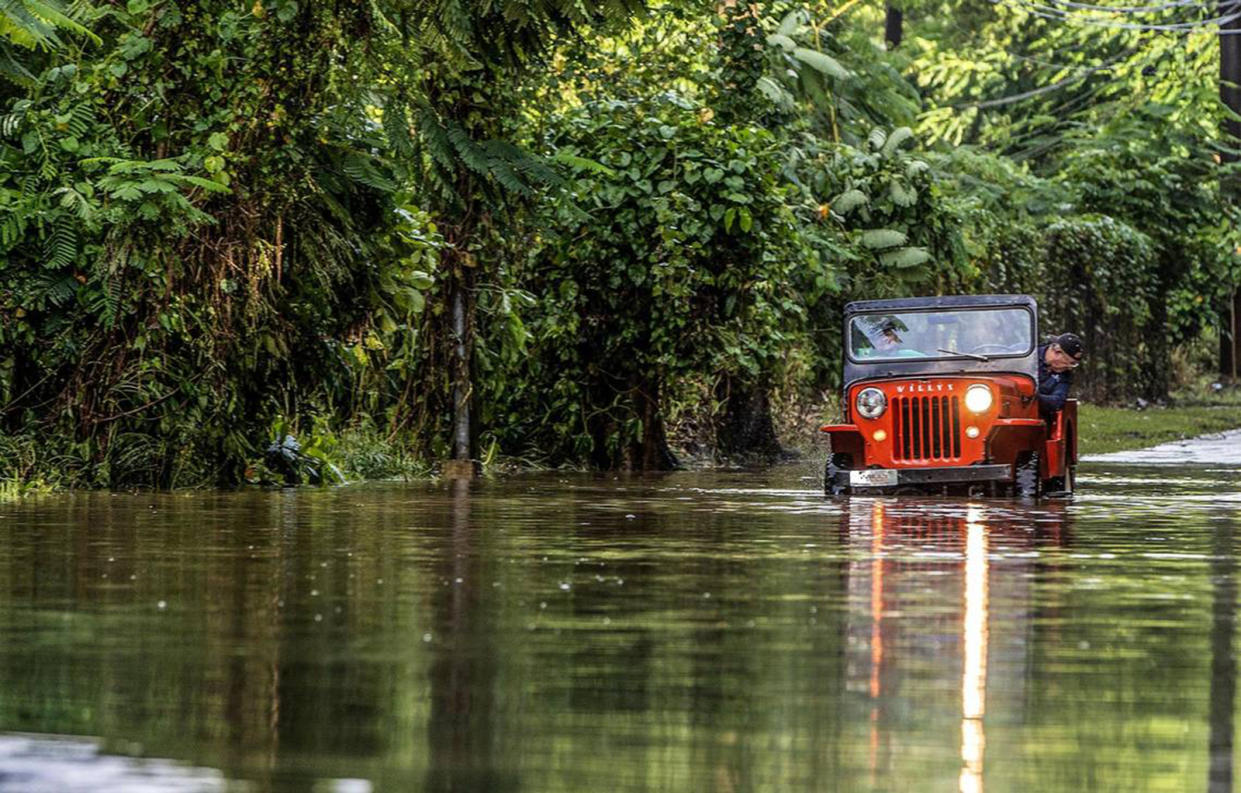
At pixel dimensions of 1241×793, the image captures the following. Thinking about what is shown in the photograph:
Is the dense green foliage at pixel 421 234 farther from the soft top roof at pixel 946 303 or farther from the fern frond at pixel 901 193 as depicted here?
the soft top roof at pixel 946 303

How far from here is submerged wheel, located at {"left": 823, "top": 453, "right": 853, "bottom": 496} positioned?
20.8m

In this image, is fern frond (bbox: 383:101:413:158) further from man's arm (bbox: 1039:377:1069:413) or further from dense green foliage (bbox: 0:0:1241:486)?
man's arm (bbox: 1039:377:1069:413)

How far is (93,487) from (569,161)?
6310mm

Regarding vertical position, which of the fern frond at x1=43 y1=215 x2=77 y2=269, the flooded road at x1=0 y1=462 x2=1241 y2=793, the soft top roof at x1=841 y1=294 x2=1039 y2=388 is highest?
the fern frond at x1=43 y1=215 x2=77 y2=269

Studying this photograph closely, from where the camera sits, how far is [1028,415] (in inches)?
840

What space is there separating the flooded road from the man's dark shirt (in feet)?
16.4

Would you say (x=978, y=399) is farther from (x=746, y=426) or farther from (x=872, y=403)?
(x=746, y=426)

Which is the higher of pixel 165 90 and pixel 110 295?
pixel 165 90

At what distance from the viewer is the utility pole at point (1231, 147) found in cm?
5409

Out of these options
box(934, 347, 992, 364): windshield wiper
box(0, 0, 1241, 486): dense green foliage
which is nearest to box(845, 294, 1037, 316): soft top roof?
box(934, 347, 992, 364): windshield wiper

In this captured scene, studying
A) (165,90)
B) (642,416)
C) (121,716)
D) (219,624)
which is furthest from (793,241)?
(121,716)

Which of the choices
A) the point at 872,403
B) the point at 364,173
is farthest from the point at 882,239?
the point at 364,173

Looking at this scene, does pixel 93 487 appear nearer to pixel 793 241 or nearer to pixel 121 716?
pixel 793 241

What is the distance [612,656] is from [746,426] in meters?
18.6
